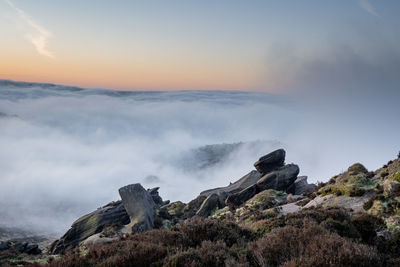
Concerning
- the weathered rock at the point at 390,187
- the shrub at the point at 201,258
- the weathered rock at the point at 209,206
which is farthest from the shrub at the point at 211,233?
the weathered rock at the point at 209,206

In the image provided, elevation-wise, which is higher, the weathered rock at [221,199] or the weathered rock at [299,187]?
the weathered rock at [299,187]

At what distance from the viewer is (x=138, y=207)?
3030cm

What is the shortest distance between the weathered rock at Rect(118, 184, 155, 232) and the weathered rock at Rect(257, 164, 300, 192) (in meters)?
14.7

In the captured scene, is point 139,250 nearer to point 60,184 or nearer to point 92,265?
point 92,265

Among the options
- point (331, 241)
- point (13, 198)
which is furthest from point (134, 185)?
point (13, 198)

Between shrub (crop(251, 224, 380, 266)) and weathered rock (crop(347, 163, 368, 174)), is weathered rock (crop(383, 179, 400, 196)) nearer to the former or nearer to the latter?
shrub (crop(251, 224, 380, 266))

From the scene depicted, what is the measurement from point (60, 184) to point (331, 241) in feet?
634

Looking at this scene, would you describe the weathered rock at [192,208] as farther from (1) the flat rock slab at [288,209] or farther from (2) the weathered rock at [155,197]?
(1) the flat rock slab at [288,209]

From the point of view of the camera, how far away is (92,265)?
25.8ft

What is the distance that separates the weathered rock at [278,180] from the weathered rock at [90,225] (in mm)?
17285

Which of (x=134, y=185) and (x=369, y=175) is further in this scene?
(x=134, y=185)

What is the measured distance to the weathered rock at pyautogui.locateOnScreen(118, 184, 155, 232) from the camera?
92.5ft

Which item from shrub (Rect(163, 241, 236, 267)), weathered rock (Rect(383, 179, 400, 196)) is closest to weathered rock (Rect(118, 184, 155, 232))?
weathered rock (Rect(383, 179, 400, 196))

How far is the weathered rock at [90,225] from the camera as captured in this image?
30.6 metres
